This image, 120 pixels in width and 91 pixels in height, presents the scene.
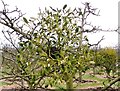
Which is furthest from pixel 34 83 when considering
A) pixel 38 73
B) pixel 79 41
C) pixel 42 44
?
pixel 79 41

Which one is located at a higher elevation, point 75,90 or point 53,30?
point 53,30

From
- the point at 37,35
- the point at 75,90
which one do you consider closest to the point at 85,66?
the point at 75,90

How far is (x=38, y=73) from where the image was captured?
0.99 metres

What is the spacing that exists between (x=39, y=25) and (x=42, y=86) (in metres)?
0.23

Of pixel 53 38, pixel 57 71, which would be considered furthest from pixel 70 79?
pixel 53 38

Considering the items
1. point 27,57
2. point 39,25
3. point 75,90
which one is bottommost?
point 75,90

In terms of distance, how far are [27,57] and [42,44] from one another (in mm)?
78

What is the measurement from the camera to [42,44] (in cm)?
102

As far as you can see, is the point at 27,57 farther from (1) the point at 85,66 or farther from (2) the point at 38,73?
(1) the point at 85,66

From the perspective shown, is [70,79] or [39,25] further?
[39,25]

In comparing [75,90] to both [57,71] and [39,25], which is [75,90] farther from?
[39,25]

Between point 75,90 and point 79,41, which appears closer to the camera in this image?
point 75,90

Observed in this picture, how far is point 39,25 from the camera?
1.09 metres

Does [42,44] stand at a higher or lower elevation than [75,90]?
higher
